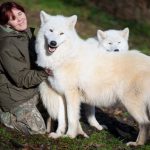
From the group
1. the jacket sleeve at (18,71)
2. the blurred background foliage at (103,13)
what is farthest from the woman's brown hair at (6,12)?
the blurred background foliage at (103,13)

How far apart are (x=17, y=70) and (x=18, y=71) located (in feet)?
0.07

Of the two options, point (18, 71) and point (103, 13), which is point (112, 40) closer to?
point (18, 71)

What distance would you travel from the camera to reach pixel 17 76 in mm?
6566

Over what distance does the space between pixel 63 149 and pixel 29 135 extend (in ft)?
2.15

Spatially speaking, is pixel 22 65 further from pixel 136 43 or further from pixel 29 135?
Result: pixel 136 43

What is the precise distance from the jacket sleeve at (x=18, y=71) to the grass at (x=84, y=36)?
730mm

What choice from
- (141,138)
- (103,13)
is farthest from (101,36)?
(103,13)

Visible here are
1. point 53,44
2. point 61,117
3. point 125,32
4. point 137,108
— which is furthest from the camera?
point 125,32

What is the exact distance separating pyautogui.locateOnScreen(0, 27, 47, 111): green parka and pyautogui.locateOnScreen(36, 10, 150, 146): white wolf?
0.24m

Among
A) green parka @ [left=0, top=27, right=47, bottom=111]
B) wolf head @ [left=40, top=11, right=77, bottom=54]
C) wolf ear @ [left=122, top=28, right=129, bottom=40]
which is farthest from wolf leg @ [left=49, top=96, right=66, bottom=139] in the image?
wolf ear @ [left=122, top=28, right=129, bottom=40]

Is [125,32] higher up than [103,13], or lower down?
higher up

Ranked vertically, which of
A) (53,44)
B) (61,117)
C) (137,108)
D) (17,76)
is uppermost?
(53,44)

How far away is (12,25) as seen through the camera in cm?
669

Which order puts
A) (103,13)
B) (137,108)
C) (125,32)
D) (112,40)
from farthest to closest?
(103,13) → (125,32) → (112,40) → (137,108)
